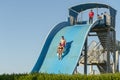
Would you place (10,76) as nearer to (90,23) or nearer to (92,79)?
(92,79)

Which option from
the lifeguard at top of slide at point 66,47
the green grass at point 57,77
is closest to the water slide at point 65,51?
the lifeguard at top of slide at point 66,47

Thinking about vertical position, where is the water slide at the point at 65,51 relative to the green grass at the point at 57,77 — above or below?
below

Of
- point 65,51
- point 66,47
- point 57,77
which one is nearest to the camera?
point 57,77

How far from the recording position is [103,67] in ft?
110

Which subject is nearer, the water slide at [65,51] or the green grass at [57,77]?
the green grass at [57,77]

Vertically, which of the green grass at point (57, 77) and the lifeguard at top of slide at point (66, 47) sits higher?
the green grass at point (57, 77)

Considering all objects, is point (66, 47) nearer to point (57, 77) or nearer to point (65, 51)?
point (65, 51)

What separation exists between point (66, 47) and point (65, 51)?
338mm

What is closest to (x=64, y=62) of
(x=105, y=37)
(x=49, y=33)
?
(x=49, y=33)

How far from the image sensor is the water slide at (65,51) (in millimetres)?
25750

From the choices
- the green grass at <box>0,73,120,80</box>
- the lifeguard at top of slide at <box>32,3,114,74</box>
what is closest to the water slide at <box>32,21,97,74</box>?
the lifeguard at top of slide at <box>32,3,114,74</box>

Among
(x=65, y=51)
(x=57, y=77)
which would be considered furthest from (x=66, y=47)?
(x=57, y=77)

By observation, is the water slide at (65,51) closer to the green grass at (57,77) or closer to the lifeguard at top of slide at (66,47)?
the lifeguard at top of slide at (66,47)

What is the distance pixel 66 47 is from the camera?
27406 millimetres
